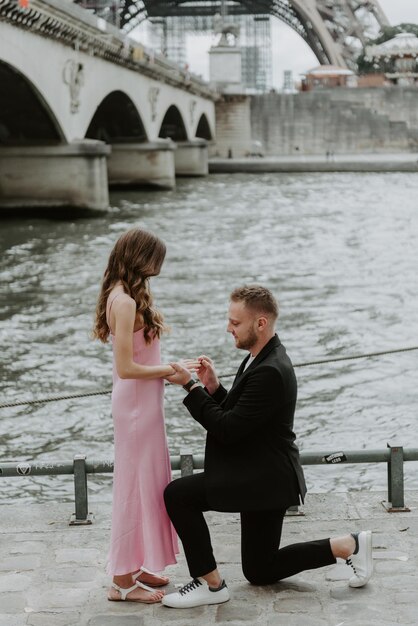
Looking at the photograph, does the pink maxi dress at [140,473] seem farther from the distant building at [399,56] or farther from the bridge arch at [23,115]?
the distant building at [399,56]

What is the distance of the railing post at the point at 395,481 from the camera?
16.7 ft

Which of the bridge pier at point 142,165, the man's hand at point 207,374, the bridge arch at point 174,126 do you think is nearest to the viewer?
the man's hand at point 207,374

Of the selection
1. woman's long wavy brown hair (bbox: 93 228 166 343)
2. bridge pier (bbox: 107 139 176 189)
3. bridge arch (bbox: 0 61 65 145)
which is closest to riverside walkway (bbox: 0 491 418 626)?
woman's long wavy brown hair (bbox: 93 228 166 343)

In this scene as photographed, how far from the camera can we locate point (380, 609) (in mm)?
4027

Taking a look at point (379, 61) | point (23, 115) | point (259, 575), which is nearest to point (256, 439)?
point (259, 575)

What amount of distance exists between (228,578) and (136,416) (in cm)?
82

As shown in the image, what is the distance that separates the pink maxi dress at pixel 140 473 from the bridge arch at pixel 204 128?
2116 inches

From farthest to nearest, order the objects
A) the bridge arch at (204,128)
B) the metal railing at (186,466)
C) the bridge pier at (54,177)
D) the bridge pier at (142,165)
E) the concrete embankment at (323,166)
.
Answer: the bridge arch at (204,128) < the concrete embankment at (323,166) < the bridge pier at (142,165) < the bridge pier at (54,177) < the metal railing at (186,466)

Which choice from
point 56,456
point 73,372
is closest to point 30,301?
point 73,372

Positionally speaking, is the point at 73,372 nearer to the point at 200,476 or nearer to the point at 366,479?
the point at 366,479

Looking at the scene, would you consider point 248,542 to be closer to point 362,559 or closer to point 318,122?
point 362,559

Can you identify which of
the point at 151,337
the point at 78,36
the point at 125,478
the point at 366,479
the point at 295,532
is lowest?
the point at 366,479

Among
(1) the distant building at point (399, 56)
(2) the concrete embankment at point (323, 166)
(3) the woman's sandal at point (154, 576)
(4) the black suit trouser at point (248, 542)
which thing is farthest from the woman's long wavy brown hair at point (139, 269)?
(1) the distant building at point (399, 56)

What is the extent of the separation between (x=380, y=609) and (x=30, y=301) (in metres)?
11.9
